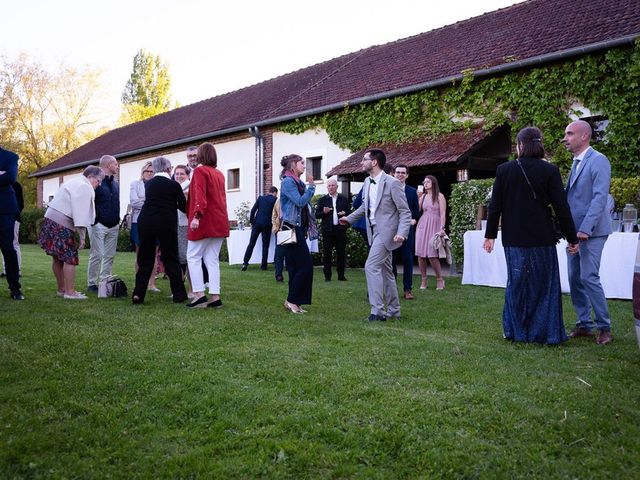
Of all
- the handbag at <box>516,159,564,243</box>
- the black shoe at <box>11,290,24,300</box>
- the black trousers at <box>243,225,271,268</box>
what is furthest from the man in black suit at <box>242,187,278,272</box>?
the handbag at <box>516,159,564,243</box>

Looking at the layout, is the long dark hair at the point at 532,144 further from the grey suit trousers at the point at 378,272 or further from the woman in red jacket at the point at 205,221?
the woman in red jacket at the point at 205,221

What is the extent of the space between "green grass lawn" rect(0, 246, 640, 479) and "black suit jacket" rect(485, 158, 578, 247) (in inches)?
37.1

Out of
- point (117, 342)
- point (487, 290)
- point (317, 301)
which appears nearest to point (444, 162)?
point (487, 290)

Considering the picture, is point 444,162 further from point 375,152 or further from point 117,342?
point 117,342

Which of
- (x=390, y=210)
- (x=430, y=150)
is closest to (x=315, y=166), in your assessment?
(x=430, y=150)

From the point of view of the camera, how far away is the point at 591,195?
18.8 ft

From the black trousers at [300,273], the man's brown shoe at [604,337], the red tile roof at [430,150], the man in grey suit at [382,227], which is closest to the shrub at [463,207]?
the red tile roof at [430,150]

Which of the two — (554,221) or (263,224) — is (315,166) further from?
(554,221)

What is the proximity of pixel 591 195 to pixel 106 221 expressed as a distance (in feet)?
19.8

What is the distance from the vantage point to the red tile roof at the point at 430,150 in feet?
45.2

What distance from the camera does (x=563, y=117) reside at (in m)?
13.3

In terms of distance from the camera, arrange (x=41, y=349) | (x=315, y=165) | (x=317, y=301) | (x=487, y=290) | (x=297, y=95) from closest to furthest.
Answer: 1. (x=41, y=349)
2. (x=317, y=301)
3. (x=487, y=290)
4. (x=315, y=165)
5. (x=297, y=95)

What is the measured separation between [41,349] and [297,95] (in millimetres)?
18329

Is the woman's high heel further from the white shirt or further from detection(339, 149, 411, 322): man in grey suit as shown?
the white shirt
